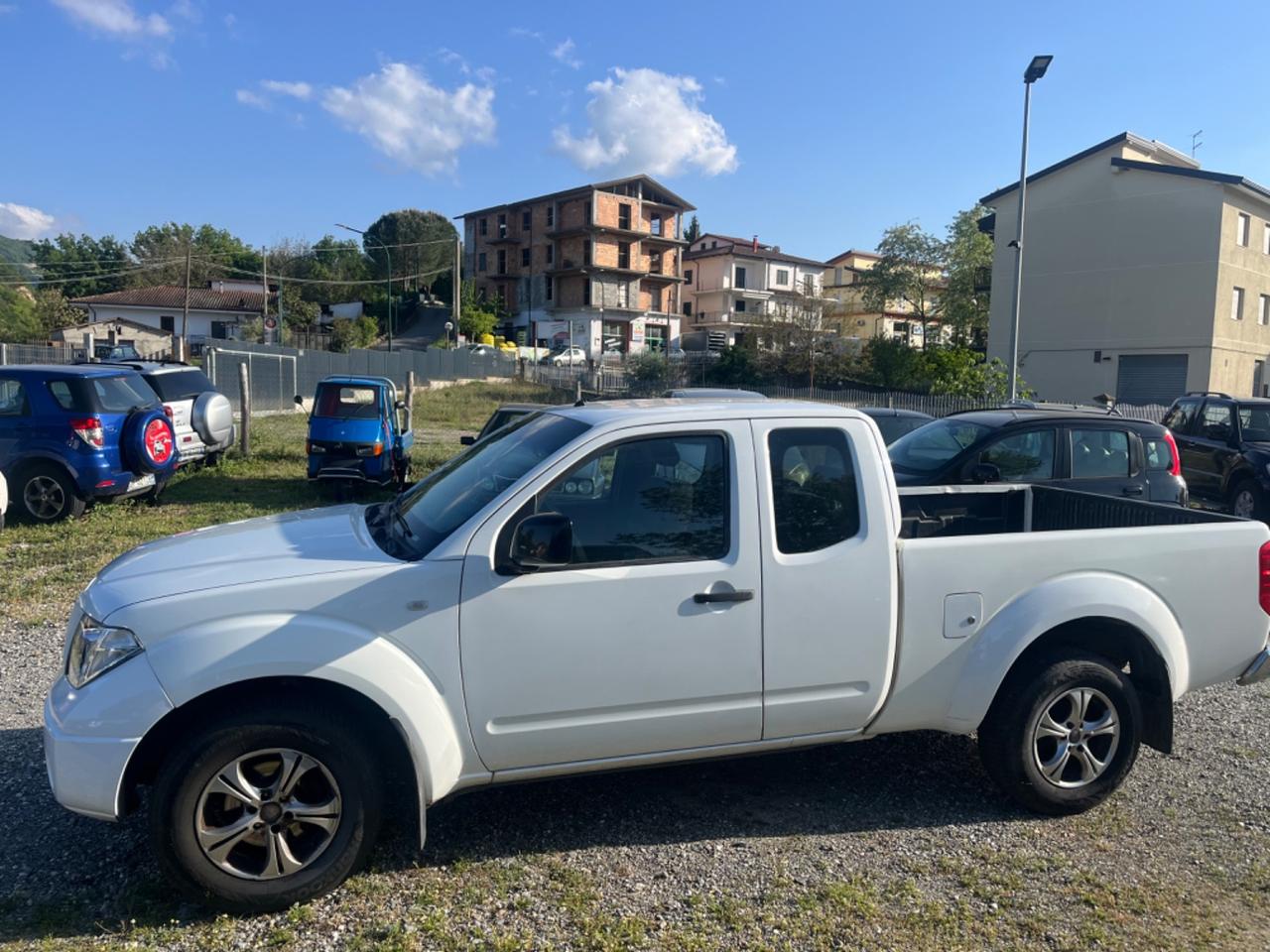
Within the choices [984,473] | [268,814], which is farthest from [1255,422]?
[268,814]

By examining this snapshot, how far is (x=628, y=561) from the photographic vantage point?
3.71 metres

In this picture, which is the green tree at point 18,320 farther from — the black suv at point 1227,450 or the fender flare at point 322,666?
the fender flare at point 322,666

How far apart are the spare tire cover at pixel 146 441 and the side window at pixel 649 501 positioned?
29.7ft

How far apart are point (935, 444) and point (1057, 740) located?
6.03m

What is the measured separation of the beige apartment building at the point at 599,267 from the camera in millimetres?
66000

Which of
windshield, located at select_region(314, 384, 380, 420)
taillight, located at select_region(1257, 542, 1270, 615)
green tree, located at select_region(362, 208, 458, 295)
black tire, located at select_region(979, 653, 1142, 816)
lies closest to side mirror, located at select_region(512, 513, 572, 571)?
black tire, located at select_region(979, 653, 1142, 816)

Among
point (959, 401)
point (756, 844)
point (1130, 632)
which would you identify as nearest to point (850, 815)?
point (756, 844)

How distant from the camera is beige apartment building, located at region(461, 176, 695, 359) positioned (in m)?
66.0

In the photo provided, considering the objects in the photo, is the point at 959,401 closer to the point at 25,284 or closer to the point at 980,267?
the point at 980,267

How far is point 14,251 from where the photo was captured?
111312 millimetres

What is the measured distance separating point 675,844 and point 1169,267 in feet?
133

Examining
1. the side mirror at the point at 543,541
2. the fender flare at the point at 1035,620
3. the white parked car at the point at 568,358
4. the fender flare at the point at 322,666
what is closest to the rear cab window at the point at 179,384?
the fender flare at the point at 322,666

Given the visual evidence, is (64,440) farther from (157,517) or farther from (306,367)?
(306,367)

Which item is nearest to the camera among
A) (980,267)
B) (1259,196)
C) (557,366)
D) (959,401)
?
(959,401)
